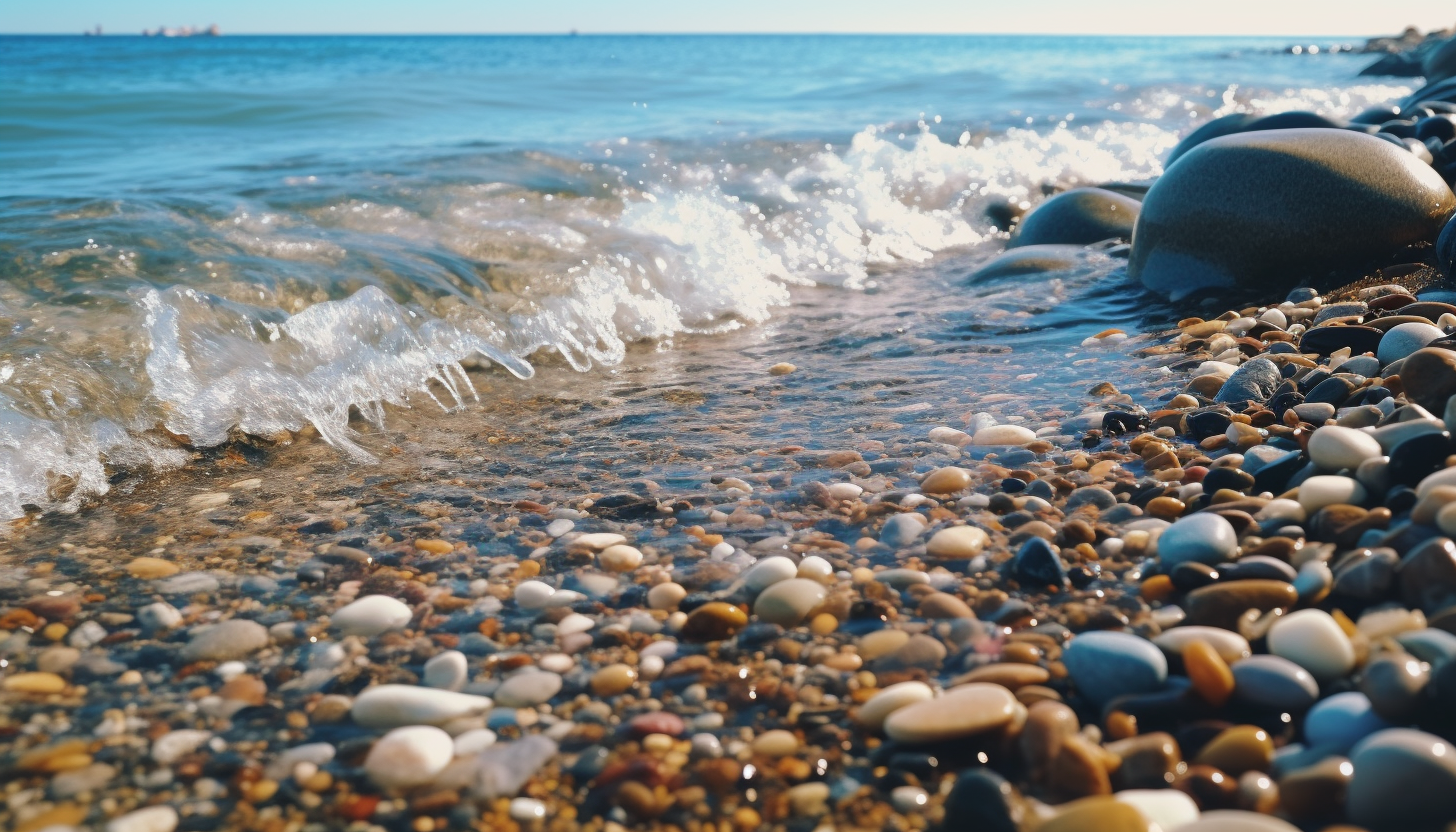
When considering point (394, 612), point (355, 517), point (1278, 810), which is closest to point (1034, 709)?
point (1278, 810)

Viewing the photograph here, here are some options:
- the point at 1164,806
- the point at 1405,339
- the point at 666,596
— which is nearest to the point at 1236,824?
the point at 1164,806

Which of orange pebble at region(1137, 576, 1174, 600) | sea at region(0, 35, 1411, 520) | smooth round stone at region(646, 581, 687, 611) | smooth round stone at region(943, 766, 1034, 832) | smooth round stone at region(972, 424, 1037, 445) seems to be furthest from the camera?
sea at region(0, 35, 1411, 520)

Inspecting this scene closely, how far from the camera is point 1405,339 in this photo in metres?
2.65

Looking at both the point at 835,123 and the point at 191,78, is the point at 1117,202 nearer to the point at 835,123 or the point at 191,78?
the point at 835,123

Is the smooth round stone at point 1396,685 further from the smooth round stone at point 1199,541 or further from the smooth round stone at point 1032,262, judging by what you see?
the smooth round stone at point 1032,262

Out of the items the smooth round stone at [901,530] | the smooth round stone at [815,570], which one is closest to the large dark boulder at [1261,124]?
the smooth round stone at [901,530]

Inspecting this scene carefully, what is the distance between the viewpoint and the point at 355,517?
2551 millimetres

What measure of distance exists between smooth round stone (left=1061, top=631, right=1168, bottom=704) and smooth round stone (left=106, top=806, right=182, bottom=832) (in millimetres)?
1354

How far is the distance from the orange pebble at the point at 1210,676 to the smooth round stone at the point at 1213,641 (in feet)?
0.18

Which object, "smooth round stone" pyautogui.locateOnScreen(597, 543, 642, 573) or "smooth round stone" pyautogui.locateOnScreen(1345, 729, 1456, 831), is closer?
"smooth round stone" pyautogui.locateOnScreen(1345, 729, 1456, 831)

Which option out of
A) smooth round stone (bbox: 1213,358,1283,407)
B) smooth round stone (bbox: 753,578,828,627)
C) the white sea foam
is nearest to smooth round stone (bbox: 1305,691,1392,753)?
smooth round stone (bbox: 753,578,828,627)

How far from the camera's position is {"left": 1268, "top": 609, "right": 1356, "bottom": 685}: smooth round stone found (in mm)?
1503

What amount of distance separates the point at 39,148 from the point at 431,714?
9.47 metres

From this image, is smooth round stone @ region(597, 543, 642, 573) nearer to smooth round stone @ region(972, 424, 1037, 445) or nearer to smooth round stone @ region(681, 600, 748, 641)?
smooth round stone @ region(681, 600, 748, 641)
